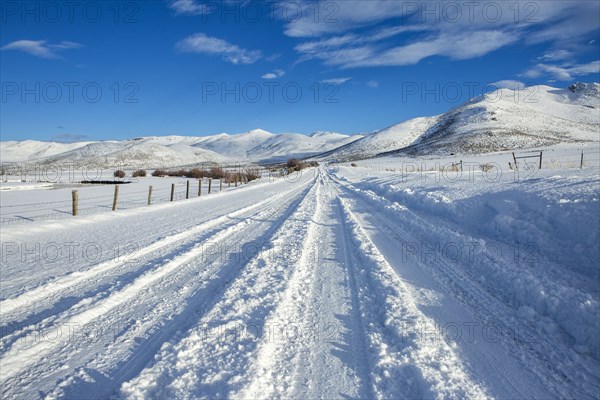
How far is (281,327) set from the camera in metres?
3.35

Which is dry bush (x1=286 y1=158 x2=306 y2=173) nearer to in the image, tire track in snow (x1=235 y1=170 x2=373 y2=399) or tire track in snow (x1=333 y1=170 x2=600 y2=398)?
tire track in snow (x1=333 y1=170 x2=600 y2=398)

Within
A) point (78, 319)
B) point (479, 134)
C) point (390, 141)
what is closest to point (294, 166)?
point (479, 134)

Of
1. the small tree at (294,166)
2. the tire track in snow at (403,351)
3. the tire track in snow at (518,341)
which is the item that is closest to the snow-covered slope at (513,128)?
the small tree at (294,166)

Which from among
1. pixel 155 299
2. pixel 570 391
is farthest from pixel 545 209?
pixel 155 299

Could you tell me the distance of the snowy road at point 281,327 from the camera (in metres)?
2.56

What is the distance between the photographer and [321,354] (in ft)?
9.59

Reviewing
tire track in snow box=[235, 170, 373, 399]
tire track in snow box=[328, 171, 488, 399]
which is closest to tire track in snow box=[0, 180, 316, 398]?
tire track in snow box=[235, 170, 373, 399]

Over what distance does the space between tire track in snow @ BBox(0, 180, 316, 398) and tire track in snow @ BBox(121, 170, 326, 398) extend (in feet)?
1.56

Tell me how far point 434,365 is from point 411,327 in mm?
591

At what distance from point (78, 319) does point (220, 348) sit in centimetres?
195

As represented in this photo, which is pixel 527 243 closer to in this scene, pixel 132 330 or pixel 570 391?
pixel 570 391

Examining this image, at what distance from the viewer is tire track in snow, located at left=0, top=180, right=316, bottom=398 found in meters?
2.85

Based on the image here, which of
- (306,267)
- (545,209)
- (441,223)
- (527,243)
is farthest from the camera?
(441,223)

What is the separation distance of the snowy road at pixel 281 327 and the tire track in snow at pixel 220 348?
0.01m
